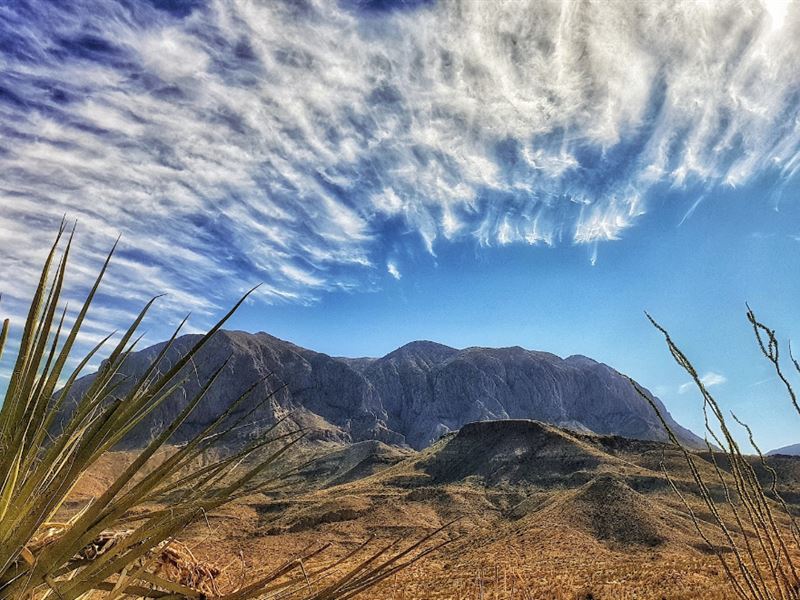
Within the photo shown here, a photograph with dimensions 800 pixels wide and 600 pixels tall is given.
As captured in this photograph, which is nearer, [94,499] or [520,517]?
[94,499]

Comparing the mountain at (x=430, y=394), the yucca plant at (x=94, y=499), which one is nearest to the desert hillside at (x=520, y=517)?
the yucca plant at (x=94, y=499)

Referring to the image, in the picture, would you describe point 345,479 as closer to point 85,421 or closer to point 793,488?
point 793,488

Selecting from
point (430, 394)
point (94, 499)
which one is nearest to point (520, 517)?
point (94, 499)

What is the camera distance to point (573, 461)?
2176 inches

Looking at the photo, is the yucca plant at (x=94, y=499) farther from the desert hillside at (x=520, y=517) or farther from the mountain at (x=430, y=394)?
the mountain at (x=430, y=394)

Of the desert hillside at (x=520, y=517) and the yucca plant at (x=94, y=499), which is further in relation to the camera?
the desert hillside at (x=520, y=517)

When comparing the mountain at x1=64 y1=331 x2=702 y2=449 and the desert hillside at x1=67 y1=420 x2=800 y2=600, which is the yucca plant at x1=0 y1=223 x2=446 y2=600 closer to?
the desert hillside at x1=67 y1=420 x2=800 y2=600

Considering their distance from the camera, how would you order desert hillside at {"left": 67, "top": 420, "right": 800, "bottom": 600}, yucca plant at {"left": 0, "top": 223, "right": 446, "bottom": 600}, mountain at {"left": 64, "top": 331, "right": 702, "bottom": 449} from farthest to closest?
mountain at {"left": 64, "top": 331, "right": 702, "bottom": 449} < desert hillside at {"left": 67, "top": 420, "right": 800, "bottom": 600} < yucca plant at {"left": 0, "top": 223, "right": 446, "bottom": 600}

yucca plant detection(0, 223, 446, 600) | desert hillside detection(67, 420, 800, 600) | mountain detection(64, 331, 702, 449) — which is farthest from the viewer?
mountain detection(64, 331, 702, 449)

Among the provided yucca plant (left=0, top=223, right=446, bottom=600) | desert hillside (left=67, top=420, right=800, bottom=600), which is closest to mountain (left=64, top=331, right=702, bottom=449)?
desert hillside (left=67, top=420, right=800, bottom=600)

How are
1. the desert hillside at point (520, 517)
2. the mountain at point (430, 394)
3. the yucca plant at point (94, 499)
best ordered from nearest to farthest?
1. the yucca plant at point (94, 499)
2. the desert hillside at point (520, 517)
3. the mountain at point (430, 394)

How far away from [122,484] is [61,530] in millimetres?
953

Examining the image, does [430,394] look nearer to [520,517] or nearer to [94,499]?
[520,517]

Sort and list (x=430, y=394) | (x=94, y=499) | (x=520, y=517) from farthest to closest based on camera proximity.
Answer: (x=430, y=394)
(x=520, y=517)
(x=94, y=499)
